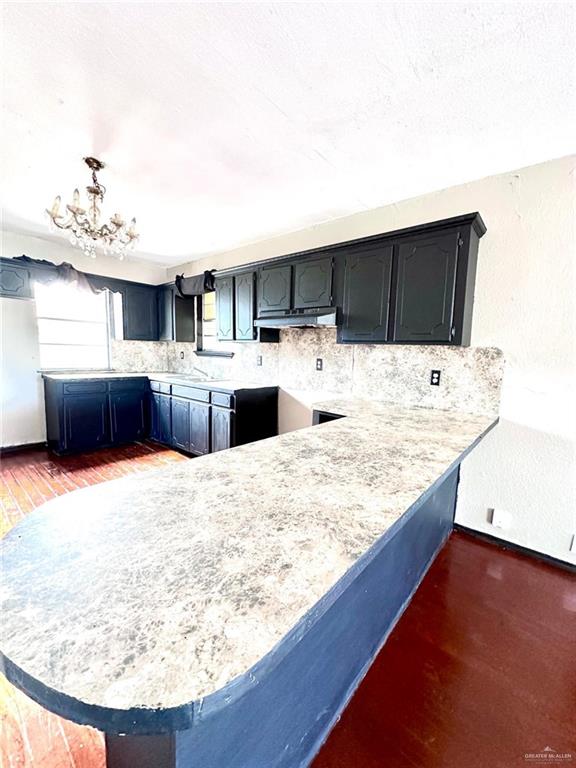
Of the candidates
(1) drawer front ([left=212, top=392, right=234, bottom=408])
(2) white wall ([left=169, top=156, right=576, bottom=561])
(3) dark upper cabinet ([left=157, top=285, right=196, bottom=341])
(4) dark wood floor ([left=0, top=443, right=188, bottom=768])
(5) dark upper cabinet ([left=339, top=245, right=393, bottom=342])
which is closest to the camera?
(4) dark wood floor ([left=0, top=443, right=188, bottom=768])

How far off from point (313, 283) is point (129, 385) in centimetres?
280

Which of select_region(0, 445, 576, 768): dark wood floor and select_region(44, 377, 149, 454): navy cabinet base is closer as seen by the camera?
select_region(0, 445, 576, 768): dark wood floor

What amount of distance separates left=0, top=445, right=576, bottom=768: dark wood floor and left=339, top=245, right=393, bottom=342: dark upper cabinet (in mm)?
1651

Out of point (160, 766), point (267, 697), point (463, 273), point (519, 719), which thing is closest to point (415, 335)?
point (463, 273)

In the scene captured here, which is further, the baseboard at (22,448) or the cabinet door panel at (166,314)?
the cabinet door panel at (166,314)

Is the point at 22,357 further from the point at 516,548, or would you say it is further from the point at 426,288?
the point at 516,548

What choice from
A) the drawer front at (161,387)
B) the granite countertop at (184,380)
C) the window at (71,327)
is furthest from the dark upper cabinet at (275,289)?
the window at (71,327)

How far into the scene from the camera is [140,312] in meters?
4.68

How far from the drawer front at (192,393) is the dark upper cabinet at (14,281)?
6.48ft

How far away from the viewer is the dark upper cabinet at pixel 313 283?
2.74 m

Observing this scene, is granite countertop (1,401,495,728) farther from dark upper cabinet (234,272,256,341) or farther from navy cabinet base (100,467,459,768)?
dark upper cabinet (234,272,256,341)

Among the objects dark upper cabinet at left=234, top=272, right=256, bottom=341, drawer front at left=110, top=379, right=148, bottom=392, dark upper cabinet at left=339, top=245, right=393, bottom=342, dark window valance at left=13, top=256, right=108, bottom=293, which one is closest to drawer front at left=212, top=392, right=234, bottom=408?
dark upper cabinet at left=234, top=272, right=256, bottom=341

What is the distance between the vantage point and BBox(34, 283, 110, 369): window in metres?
4.06

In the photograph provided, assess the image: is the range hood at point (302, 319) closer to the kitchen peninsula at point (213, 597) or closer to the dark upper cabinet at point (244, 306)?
the dark upper cabinet at point (244, 306)
